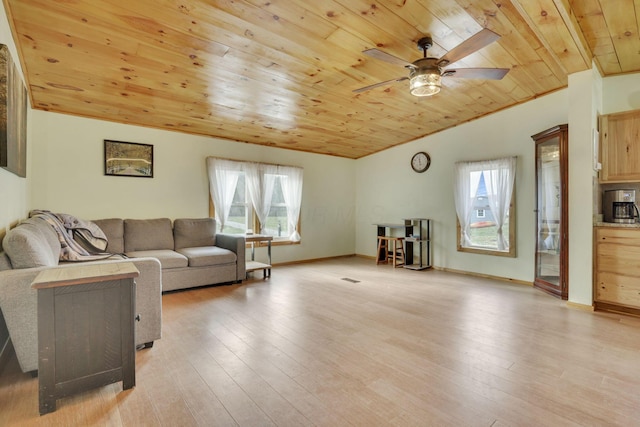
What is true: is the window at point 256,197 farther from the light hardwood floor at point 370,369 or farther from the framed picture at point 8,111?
the framed picture at point 8,111

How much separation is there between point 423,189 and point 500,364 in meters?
4.11

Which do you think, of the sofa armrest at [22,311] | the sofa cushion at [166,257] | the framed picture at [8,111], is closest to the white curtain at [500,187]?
the sofa cushion at [166,257]

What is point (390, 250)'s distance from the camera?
6.58 meters

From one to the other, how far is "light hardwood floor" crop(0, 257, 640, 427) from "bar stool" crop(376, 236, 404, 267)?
2.31m

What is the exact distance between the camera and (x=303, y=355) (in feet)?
7.70

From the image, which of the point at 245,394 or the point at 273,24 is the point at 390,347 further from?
the point at 273,24

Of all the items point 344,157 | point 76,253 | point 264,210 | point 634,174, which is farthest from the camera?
point 344,157

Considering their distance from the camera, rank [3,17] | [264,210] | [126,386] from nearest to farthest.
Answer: [126,386] → [3,17] → [264,210]

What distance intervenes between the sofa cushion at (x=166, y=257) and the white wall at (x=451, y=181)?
4.12 meters

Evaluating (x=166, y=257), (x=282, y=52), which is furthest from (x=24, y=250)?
(x=282, y=52)

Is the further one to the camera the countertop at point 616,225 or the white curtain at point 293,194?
the white curtain at point 293,194

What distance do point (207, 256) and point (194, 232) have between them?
2.47 ft

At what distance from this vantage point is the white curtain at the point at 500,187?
4.70 metres

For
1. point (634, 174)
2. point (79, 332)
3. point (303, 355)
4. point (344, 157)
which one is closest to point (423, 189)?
point (344, 157)
